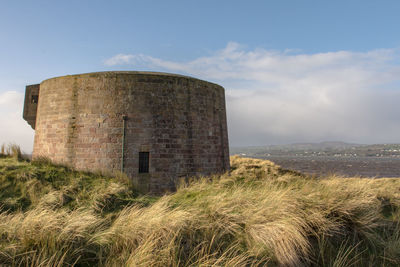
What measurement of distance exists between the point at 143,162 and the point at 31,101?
7.28 metres

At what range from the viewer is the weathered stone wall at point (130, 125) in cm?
1071

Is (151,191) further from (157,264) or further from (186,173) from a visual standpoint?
(157,264)

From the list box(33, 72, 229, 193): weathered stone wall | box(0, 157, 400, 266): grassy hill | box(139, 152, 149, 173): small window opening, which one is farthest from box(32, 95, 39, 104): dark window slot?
box(0, 157, 400, 266): grassy hill

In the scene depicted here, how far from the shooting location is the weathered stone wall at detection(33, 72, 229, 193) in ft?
35.1

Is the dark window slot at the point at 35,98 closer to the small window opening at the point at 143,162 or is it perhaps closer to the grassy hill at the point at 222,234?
the small window opening at the point at 143,162

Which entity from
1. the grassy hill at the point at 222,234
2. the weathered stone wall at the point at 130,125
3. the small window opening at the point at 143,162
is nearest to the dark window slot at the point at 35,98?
the weathered stone wall at the point at 130,125

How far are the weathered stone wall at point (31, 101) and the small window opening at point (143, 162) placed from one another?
6900mm

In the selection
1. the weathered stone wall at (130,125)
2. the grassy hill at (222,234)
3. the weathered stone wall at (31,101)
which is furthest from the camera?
the weathered stone wall at (31,101)

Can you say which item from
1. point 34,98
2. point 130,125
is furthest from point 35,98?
point 130,125

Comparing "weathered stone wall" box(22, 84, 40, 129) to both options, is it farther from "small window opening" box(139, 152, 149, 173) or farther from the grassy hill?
the grassy hill

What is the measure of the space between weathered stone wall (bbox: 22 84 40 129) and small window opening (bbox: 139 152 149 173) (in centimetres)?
690

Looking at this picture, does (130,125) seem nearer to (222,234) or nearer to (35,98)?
(35,98)

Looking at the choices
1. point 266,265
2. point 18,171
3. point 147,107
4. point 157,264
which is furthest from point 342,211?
point 18,171

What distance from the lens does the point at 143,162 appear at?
1083 centimetres
